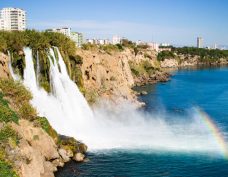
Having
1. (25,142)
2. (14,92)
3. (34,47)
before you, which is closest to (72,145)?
(14,92)

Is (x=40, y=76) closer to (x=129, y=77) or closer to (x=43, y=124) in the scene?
(x=43, y=124)

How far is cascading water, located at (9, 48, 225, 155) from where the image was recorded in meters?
38.5

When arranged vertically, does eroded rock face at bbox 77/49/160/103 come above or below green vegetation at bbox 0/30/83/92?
below

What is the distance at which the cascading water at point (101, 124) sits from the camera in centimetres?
3853

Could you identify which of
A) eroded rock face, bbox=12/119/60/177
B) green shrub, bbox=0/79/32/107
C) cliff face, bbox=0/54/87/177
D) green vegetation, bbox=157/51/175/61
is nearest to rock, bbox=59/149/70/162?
cliff face, bbox=0/54/87/177

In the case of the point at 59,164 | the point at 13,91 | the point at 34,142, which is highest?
the point at 13,91

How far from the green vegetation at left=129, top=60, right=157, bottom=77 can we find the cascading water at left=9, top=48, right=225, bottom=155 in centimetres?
5391

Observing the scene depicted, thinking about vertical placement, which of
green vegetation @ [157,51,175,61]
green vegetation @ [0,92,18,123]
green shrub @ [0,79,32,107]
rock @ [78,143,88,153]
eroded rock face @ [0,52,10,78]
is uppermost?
green vegetation @ [157,51,175,61]

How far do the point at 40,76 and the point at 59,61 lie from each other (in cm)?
523

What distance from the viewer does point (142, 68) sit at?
116688 millimetres

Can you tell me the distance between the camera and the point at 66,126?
42.9 meters

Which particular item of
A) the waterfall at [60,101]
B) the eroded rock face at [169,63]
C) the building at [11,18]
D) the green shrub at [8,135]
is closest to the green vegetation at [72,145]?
the waterfall at [60,101]

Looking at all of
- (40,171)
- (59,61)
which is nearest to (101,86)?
(59,61)

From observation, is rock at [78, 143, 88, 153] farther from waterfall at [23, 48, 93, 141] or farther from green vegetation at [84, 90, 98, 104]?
green vegetation at [84, 90, 98, 104]
